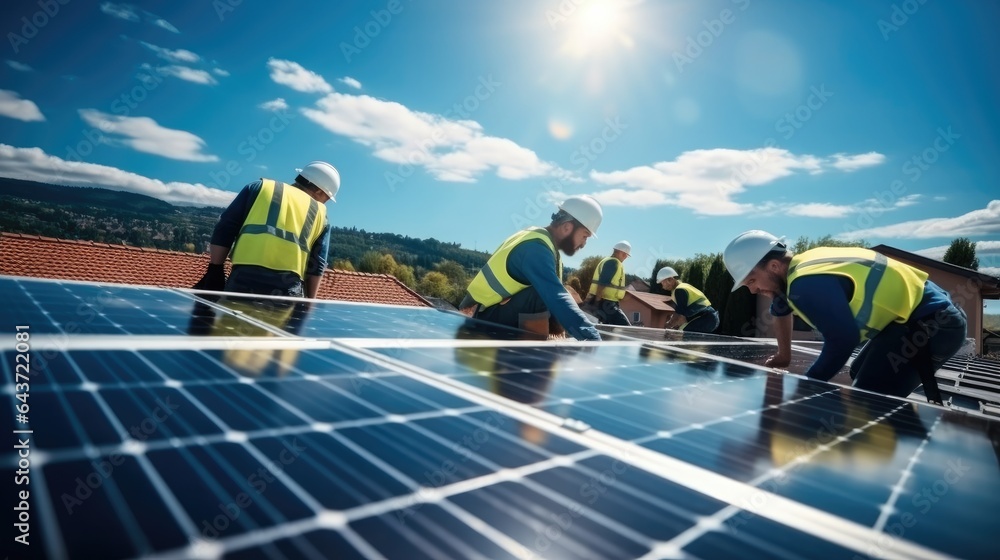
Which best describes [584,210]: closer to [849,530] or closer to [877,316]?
[877,316]

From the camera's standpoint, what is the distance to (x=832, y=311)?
12.9ft

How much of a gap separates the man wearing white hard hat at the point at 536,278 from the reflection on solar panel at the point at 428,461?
2.05 metres

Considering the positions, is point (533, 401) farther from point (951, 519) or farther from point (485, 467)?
point (951, 519)

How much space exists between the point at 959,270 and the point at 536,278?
2911cm

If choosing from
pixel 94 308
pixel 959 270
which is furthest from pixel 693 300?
pixel 959 270

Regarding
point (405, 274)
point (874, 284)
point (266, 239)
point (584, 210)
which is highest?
point (584, 210)

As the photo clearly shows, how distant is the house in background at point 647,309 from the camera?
47.0m

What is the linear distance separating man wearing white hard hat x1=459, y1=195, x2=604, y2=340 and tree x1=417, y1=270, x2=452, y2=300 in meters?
117

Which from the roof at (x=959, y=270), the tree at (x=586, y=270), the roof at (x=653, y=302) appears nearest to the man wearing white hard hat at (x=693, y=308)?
the roof at (x=959, y=270)

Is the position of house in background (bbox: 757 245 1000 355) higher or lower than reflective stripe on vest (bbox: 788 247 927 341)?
higher

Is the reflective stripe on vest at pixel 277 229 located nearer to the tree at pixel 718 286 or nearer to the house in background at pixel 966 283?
the house in background at pixel 966 283

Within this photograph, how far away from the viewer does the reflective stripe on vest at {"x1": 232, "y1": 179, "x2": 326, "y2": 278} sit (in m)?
5.51

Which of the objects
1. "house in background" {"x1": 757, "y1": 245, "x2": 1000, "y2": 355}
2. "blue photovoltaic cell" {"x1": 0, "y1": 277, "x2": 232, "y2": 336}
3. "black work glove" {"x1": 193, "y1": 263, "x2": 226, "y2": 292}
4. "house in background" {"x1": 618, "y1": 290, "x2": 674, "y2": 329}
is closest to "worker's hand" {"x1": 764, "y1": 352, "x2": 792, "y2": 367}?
"blue photovoltaic cell" {"x1": 0, "y1": 277, "x2": 232, "y2": 336}

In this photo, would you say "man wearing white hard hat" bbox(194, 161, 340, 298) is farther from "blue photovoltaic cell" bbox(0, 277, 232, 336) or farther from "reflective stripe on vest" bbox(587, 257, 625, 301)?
"reflective stripe on vest" bbox(587, 257, 625, 301)
